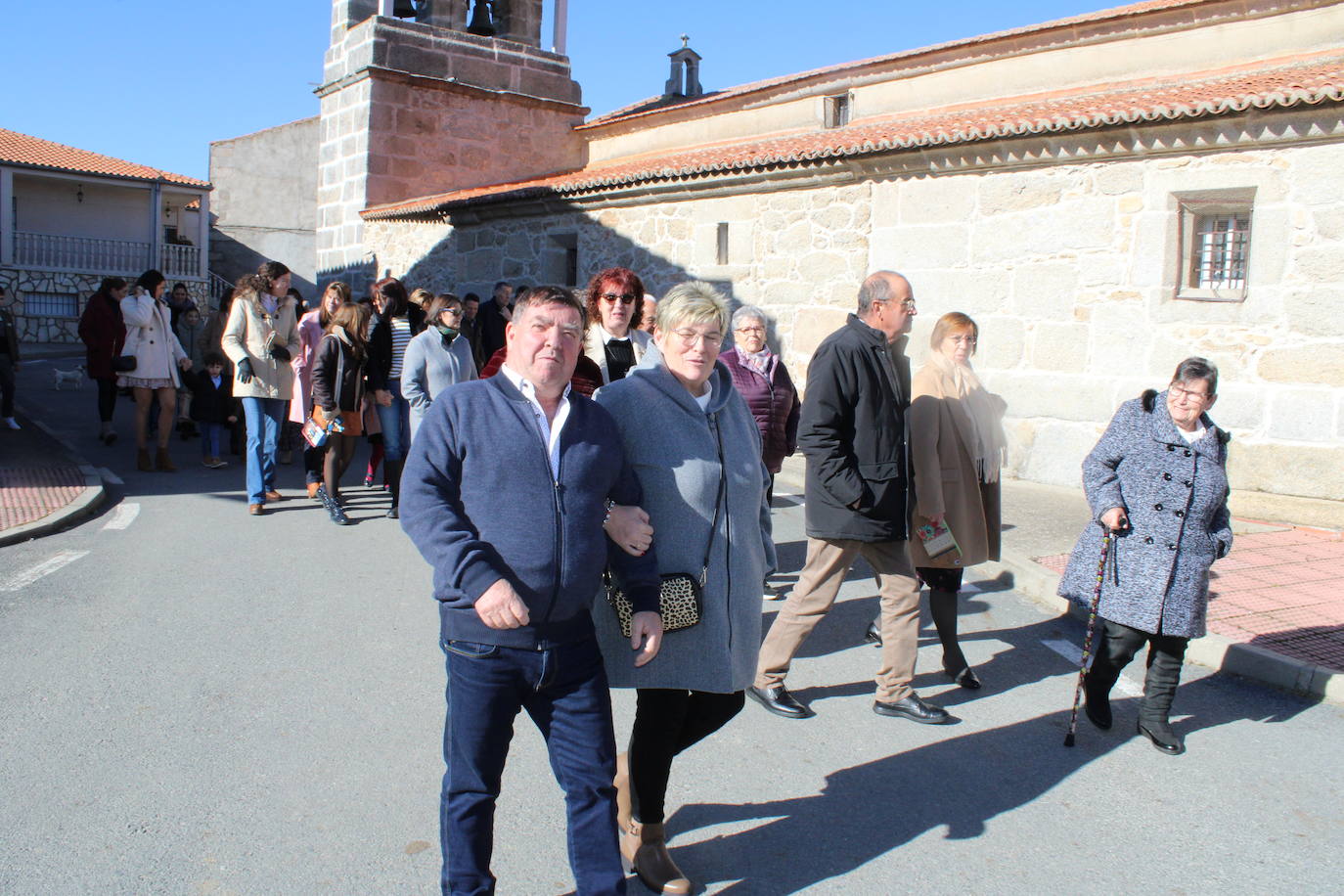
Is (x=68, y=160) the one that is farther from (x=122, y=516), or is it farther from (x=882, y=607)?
(x=882, y=607)

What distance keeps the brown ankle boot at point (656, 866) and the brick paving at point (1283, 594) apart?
146 inches

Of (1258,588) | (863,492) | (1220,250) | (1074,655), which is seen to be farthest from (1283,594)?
(1220,250)

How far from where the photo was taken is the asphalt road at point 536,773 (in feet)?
10.7

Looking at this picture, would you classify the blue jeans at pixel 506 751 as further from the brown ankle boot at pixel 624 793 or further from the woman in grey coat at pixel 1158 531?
the woman in grey coat at pixel 1158 531

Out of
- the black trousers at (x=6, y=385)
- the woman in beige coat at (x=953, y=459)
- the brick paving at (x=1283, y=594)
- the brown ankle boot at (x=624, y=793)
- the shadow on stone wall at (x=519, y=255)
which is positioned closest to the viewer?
the brown ankle boot at (x=624, y=793)

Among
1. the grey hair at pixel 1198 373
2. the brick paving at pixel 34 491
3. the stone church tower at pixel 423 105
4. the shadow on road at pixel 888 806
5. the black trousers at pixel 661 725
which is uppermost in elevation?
the stone church tower at pixel 423 105

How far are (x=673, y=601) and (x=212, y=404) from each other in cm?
878

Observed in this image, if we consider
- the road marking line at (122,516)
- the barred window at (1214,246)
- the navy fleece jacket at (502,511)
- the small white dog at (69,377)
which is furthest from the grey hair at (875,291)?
the small white dog at (69,377)

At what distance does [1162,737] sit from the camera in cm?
440

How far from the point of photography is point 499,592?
2578 mm

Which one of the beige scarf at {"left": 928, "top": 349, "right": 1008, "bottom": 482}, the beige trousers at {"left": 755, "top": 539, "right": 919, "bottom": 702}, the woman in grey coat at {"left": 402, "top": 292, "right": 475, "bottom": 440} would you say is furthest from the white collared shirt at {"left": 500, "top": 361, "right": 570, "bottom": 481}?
the woman in grey coat at {"left": 402, "top": 292, "right": 475, "bottom": 440}

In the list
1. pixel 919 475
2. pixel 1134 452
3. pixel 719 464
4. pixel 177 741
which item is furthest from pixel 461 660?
pixel 1134 452

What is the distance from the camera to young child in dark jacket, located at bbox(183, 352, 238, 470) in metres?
10.5

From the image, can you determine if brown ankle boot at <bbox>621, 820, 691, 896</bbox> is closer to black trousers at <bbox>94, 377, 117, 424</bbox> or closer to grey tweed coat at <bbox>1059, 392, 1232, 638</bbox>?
grey tweed coat at <bbox>1059, 392, 1232, 638</bbox>
